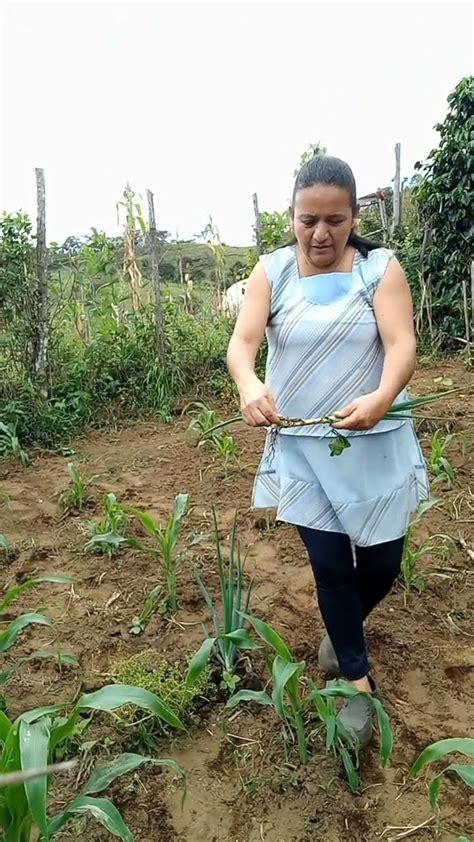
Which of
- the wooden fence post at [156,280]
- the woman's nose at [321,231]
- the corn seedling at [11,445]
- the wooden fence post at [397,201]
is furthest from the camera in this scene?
the wooden fence post at [397,201]

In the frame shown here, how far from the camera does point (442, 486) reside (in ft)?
11.5

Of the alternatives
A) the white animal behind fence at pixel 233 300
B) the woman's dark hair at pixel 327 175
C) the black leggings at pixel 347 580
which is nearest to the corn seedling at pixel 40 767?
the black leggings at pixel 347 580

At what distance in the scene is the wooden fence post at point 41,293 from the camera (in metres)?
5.13

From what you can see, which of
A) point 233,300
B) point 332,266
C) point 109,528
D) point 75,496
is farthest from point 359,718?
point 233,300

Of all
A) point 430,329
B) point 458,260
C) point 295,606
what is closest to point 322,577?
point 295,606

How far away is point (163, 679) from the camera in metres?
2.07

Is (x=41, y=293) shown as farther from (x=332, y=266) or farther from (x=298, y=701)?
(x=298, y=701)

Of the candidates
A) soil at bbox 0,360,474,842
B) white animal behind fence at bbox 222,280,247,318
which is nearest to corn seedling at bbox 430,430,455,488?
soil at bbox 0,360,474,842

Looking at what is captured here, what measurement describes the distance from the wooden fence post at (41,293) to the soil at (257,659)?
4.36 ft

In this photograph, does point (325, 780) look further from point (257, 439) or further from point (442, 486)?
point (257, 439)

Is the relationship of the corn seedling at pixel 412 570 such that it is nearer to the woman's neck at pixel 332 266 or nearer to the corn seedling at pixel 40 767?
the woman's neck at pixel 332 266

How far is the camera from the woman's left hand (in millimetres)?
1443

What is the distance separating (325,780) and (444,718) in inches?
17.5

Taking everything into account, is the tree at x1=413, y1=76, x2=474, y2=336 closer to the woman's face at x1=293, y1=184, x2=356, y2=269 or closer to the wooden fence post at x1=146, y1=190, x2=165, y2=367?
the wooden fence post at x1=146, y1=190, x2=165, y2=367
